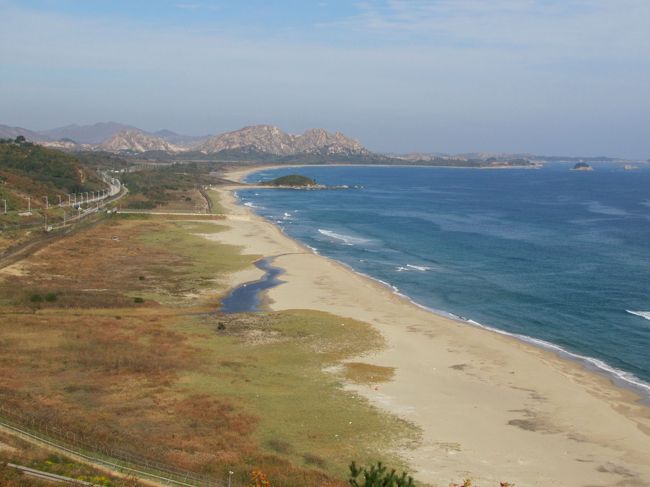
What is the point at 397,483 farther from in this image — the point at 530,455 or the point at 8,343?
the point at 8,343

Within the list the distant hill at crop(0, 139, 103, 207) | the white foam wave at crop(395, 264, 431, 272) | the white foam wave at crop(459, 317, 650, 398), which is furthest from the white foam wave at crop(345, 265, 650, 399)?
the distant hill at crop(0, 139, 103, 207)

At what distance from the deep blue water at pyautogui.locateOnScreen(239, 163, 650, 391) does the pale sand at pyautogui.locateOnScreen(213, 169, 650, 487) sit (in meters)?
3.96

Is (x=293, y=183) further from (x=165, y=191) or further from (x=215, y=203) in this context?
(x=215, y=203)

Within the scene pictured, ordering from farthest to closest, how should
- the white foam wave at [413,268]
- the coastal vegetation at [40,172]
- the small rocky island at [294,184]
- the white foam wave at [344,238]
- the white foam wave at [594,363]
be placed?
the small rocky island at [294,184] → the coastal vegetation at [40,172] → the white foam wave at [344,238] → the white foam wave at [413,268] → the white foam wave at [594,363]

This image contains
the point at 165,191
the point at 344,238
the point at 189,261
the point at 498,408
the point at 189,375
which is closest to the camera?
the point at 498,408

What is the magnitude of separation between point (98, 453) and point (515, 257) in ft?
188

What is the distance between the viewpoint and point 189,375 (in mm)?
32094

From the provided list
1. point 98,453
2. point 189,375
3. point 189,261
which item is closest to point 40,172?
point 189,261

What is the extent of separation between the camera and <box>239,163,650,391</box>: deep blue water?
44.4 metres

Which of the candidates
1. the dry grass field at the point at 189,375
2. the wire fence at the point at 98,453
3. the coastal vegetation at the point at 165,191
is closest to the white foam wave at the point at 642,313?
the dry grass field at the point at 189,375

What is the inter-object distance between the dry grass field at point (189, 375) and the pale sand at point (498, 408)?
1.59 m

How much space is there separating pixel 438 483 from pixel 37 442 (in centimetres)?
1339

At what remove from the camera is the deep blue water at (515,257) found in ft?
146

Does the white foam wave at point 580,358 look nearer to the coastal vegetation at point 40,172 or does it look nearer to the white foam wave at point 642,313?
the white foam wave at point 642,313
